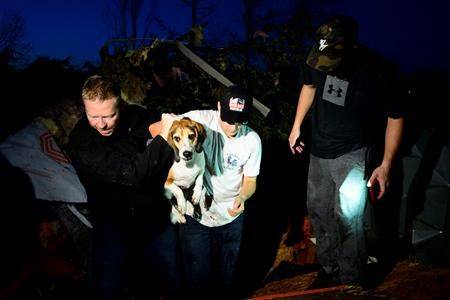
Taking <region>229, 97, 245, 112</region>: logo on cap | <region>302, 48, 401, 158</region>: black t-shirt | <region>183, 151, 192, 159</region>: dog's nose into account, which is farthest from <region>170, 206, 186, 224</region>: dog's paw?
<region>302, 48, 401, 158</region>: black t-shirt

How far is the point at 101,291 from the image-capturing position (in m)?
2.99

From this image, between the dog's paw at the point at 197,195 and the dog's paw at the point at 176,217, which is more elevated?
the dog's paw at the point at 197,195

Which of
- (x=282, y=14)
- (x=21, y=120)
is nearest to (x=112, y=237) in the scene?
(x=21, y=120)

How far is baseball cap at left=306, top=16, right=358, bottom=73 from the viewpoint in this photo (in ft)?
9.58

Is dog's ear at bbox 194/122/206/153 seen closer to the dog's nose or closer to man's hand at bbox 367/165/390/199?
the dog's nose

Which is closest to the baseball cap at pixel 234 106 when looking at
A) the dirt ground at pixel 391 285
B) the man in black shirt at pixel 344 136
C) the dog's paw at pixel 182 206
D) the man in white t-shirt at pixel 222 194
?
the man in white t-shirt at pixel 222 194

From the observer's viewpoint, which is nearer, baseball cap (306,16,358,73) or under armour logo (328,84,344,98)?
baseball cap (306,16,358,73)

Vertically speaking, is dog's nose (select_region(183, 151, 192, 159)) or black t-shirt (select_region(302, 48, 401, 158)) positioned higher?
black t-shirt (select_region(302, 48, 401, 158))

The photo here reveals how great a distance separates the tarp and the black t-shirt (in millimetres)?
2643

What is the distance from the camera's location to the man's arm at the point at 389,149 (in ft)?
9.77

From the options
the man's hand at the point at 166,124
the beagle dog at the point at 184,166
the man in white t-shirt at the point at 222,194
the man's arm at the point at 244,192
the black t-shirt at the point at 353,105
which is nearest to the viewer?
the man's hand at the point at 166,124

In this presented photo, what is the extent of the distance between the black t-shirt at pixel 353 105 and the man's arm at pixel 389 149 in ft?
0.31

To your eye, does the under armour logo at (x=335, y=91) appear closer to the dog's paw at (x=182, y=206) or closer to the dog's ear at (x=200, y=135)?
the dog's ear at (x=200, y=135)

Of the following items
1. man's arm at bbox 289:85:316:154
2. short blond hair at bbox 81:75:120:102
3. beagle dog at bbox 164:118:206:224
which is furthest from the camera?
man's arm at bbox 289:85:316:154
